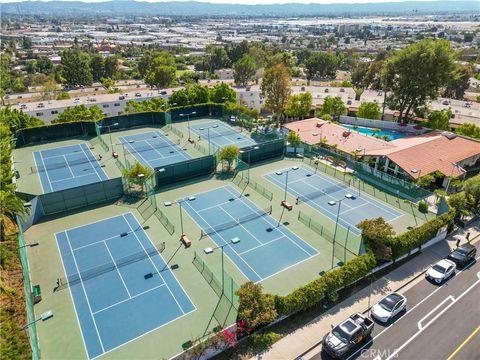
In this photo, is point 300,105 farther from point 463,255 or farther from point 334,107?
point 463,255

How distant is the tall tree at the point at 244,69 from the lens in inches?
3556

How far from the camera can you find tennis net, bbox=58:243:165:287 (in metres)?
24.9

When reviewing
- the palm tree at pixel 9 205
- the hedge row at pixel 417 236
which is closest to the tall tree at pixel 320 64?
the hedge row at pixel 417 236

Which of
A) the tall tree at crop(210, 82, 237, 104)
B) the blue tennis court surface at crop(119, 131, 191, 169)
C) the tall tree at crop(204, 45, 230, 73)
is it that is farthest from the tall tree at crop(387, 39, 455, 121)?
the tall tree at crop(204, 45, 230, 73)

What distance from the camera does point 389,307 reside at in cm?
2248

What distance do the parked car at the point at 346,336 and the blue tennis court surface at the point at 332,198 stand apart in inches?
Answer: 433

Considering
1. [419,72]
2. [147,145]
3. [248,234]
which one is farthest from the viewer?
[419,72]

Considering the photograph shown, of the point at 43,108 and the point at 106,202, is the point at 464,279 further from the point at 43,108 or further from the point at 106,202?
the point at 43,108

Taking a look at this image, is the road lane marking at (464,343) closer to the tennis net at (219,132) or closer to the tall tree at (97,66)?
the tennis net at (219,132)

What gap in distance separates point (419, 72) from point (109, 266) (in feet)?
170

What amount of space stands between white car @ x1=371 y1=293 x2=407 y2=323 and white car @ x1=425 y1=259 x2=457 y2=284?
401cm

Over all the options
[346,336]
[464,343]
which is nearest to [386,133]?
[464,343]

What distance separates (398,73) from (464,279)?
1547 inches

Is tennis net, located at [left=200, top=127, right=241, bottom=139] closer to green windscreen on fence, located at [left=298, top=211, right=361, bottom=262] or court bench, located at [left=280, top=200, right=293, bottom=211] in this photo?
court bench, located at [left=280, top=200, right=293, bottom=211]
